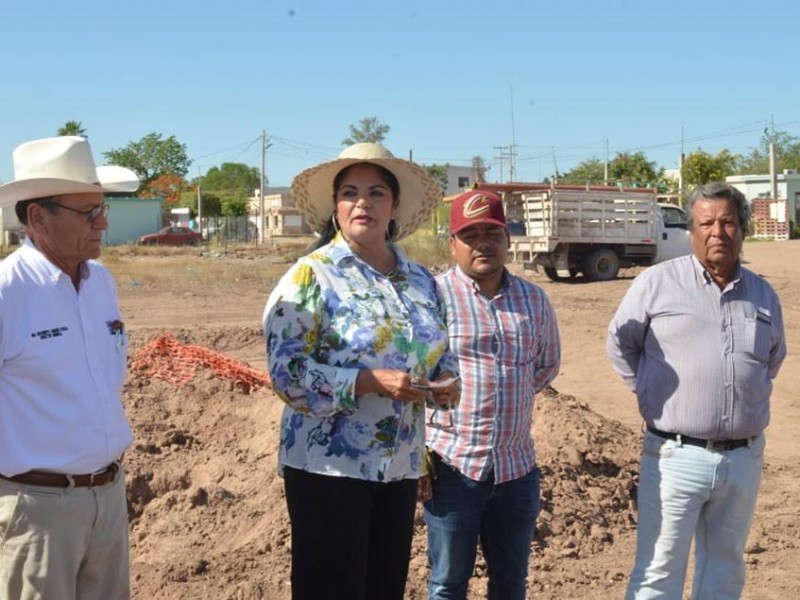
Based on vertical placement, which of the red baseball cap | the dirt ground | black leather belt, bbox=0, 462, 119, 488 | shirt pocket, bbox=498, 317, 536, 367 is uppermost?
the red baseball cap

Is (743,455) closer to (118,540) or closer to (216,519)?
(118,540)

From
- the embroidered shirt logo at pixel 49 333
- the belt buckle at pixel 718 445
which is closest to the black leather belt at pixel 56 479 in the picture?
the embroidered shirt logo at pixel 49 333

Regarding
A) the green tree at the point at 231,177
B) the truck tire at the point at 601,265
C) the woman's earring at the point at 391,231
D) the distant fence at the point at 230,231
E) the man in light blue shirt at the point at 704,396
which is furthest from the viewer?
the green tree at the point at 231,177

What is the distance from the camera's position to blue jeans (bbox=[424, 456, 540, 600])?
12.2 feet

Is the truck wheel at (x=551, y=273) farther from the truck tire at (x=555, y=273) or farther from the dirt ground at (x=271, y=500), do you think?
the dirt ground at (x=271, y=500)

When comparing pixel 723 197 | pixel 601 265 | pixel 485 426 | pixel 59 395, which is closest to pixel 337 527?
pixel 485 426

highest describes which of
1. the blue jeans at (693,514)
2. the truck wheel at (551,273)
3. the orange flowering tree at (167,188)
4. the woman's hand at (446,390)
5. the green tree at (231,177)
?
the green tree at (231,177)

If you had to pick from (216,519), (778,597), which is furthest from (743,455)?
(216,519)

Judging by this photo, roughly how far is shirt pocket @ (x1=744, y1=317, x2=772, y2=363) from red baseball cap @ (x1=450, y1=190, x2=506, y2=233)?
1026 mm

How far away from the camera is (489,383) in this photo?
3.78m

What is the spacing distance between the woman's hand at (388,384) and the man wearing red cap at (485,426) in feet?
2.32

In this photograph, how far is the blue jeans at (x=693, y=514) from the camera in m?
3.95

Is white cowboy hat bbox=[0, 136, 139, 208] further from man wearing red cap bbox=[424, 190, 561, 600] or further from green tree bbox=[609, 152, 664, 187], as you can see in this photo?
green tree bbox=[609, 152, 664, 187]

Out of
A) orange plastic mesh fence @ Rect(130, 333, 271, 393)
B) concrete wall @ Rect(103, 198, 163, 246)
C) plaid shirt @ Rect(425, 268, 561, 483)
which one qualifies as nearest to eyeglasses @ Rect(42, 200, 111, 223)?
plaid shirt @ Rect(425, 268, 561, 483)
